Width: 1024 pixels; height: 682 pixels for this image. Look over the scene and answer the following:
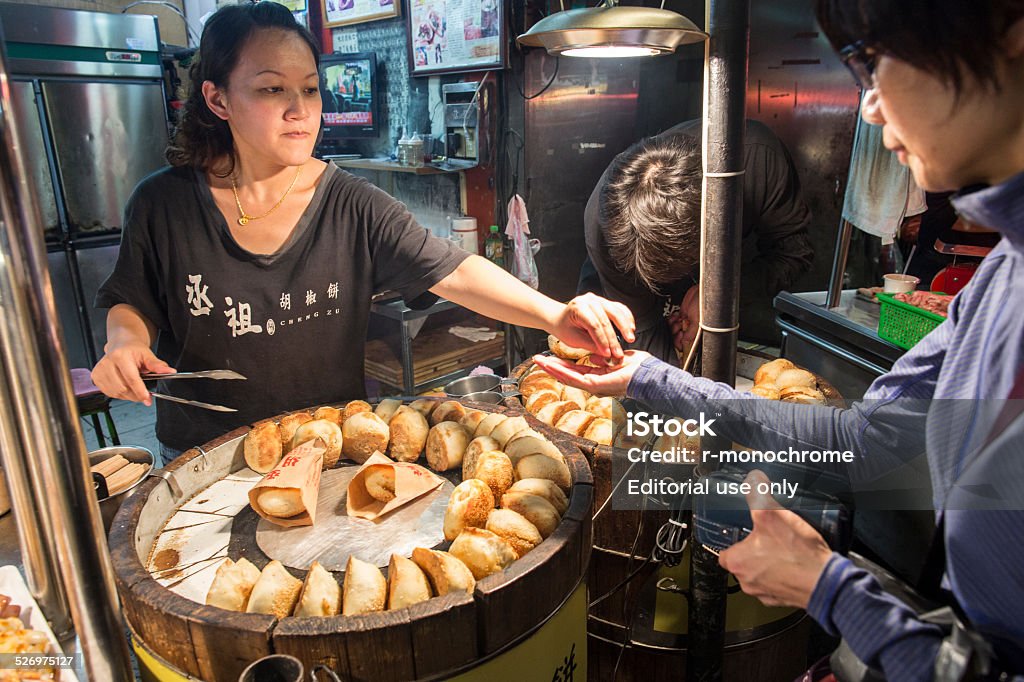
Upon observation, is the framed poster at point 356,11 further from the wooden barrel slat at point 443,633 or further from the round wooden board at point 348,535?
the wooden barrel slat at point 443,633

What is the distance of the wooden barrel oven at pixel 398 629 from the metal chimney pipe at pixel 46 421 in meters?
0.42

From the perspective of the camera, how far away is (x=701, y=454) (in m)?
1.63

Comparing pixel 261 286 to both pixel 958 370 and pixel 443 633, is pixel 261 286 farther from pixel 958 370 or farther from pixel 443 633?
pixel 958 370

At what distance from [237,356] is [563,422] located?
108 centimetres

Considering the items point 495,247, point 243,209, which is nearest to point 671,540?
point 243,209

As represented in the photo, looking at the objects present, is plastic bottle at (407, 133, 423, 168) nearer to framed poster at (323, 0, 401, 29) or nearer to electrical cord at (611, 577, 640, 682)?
framed poster at (323, 0, 401, 29)

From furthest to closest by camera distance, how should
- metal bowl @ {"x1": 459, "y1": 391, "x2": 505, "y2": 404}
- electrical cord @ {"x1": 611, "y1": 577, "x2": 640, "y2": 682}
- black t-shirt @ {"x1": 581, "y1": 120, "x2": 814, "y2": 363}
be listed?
black t-shirt @ {"x1": 581, "y1": 120, "x2": 814, "y2": 363}, metal bowl @ {"x1": 459, "y1": 391, "x2": 505, "y2": 404}, electrical cord @ {"x1": 611, "y1": 577, "x2": 640, "y2": 682}

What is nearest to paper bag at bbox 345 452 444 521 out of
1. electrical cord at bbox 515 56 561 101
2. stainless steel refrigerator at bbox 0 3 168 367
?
electrical cord at bbox 515 56 561 101

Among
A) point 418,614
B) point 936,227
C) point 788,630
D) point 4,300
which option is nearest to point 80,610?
point 4,300

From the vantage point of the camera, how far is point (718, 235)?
4.85ft

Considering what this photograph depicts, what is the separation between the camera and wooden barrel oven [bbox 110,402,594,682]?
→ 3.85ft

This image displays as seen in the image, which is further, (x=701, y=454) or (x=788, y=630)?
(x=788, y=630)

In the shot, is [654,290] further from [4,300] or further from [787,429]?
[4,300]

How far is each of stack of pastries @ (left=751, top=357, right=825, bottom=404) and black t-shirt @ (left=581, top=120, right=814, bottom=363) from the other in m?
0.58
